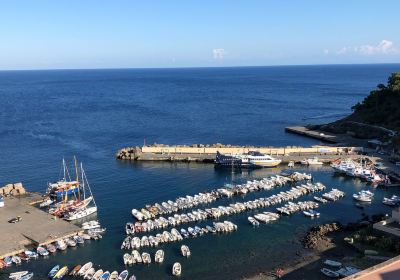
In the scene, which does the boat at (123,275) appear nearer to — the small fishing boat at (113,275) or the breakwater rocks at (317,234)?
the small fishing boat at (113,275)

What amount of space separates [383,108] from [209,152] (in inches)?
2038

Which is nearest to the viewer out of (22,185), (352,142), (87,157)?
(22,185)

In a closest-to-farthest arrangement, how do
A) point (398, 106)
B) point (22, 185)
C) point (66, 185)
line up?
point (66, 185)
point (22, 185)
point (398, 106)

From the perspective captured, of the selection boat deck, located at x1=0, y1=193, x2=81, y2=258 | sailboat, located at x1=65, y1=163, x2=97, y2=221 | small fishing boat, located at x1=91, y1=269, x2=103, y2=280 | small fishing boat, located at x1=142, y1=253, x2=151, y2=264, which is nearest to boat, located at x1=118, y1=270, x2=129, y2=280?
small fishing boat, located at x1=91, y1=269, x2=103, y2=280

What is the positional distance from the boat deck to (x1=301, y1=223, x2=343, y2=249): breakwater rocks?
2747cm

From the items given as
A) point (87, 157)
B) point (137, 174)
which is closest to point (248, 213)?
point (137, 174)

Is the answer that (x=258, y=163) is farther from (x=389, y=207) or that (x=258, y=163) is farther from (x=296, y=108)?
(x=296, y=108)

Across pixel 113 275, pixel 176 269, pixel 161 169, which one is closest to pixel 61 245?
pixel 113 275

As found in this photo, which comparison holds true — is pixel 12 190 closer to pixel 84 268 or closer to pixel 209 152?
pixel 84 268

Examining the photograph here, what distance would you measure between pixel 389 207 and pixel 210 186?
27575 mm

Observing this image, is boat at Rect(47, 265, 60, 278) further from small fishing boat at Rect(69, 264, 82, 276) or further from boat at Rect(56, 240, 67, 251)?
boat at Rect(56, 240, 67, 251)

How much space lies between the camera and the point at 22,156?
96688 mm

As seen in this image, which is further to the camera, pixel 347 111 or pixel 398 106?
pixel 347 111

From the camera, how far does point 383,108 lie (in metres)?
117
